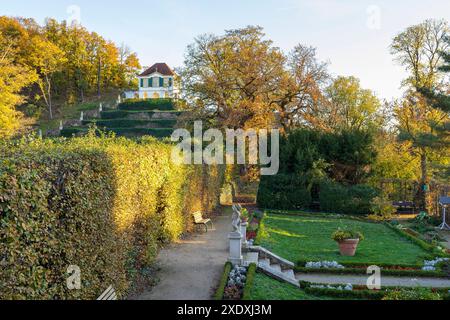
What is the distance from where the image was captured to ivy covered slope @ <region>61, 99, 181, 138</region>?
140 feet

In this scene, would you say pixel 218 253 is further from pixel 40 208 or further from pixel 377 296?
pixel 40 208

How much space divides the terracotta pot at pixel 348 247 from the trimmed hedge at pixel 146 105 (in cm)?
4176

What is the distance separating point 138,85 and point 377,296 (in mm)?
61626

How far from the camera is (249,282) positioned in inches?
308

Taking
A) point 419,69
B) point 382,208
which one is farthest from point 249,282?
point 419,69

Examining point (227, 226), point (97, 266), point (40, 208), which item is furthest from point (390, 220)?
point (40, 208)

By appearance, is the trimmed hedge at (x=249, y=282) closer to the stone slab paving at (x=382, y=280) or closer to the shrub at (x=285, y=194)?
the stone slab paving at (x=382, y=280)

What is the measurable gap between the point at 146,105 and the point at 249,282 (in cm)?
4682

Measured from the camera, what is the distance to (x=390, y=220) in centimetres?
1869

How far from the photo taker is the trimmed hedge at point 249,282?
23.0 ft

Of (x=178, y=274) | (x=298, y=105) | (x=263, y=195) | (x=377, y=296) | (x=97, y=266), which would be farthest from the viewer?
(x=298, y=105)
